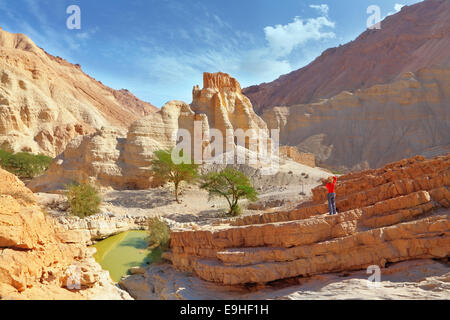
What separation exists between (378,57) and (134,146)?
7845 cm

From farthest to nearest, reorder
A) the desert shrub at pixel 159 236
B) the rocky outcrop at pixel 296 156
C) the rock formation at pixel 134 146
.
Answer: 1. the rocky outcrop at pixel 296 156
2. the rock formation at pixel 134 146
3. the desert shrub at pixel 159 236

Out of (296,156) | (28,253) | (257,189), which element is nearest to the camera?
(28,253)

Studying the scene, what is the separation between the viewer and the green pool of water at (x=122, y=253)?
11991mm

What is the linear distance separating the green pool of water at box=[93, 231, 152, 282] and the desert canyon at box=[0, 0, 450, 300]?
2.20 ft

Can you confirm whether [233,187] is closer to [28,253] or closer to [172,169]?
[172,169]

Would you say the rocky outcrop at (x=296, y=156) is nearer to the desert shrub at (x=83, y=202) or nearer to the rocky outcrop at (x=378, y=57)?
the desert shrub at (x=83, y=202)

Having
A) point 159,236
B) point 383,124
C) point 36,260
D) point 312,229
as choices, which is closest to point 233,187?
point 159,236

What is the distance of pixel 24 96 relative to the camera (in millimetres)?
48594

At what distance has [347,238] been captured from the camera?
726 cm

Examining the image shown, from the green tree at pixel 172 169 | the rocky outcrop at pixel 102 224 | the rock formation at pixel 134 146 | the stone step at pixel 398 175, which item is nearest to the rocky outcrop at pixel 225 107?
the rock formation at pixel 134 146

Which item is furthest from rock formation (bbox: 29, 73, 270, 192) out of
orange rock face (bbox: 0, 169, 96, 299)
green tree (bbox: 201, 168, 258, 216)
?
orange rock face (bbox: 0, 169, 96, 299)

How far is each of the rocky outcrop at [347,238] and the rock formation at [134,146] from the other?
1891 centimetres

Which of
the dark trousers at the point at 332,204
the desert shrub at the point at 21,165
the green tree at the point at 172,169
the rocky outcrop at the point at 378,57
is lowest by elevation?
the dark trousers at the point at 332,204
